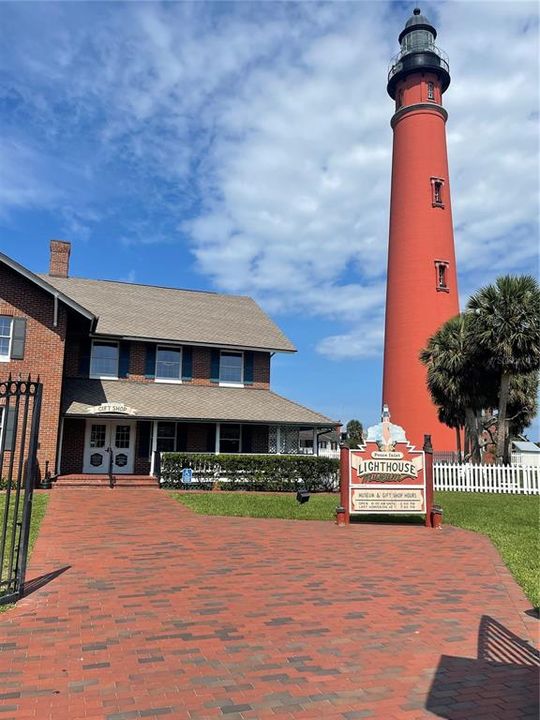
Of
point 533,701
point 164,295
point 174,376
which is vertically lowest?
point 533,701

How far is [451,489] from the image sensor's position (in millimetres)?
22844

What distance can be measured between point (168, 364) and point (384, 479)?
43.6 ft

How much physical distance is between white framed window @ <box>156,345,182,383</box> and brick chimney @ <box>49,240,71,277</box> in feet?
21.8

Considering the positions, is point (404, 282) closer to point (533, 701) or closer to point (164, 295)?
point (164, 295)

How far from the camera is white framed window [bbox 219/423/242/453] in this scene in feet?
76.7

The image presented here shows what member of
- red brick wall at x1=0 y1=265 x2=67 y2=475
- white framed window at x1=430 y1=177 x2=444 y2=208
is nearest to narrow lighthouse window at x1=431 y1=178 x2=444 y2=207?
white framed window at x1=430 y1=177 x2=444 y2=208

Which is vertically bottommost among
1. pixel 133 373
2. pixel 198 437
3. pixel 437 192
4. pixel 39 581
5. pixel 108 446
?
pixel 39 581

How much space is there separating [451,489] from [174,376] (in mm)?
12133

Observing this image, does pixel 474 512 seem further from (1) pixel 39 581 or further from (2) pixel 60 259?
(2) pixel 60 259

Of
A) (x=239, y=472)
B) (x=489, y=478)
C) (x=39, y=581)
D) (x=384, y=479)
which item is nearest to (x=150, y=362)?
(x=239, y=472)

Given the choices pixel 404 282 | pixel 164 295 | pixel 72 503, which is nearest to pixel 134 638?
pixel 72 503

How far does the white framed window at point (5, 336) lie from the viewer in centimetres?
Result: 1945

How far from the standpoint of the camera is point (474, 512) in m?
15.4

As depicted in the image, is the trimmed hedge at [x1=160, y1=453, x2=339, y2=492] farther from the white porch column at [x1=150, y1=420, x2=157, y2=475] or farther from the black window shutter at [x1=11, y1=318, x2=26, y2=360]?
the black window shutter at [x1=11, y1=318, x2=26, y2=360]
